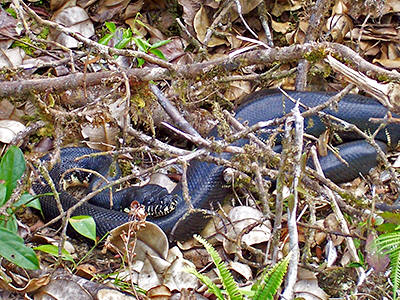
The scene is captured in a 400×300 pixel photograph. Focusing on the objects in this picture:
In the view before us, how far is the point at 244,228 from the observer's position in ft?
12.1

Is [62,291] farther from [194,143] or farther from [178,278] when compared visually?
[194,143]

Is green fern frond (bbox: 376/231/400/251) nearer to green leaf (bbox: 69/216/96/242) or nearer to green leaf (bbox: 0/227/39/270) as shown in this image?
green leaf (bbox: 69/216/96/242)

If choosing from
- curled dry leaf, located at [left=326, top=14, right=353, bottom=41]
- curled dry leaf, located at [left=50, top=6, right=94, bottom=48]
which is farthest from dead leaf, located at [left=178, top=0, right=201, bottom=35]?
curled dry leaf, located at [left=326, top=14, right=353, bottom=41]

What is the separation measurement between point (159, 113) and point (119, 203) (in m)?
0.94

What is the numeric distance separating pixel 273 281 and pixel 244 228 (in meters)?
1.19

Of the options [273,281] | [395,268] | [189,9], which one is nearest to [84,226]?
[273,281]

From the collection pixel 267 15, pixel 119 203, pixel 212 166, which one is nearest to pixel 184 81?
pixel 212 166

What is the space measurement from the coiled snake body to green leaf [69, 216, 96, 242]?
46.0 inches

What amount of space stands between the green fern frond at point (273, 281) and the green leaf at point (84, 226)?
1030 millimetres

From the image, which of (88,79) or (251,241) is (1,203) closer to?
(88,79)

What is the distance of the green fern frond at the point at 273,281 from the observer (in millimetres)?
2461

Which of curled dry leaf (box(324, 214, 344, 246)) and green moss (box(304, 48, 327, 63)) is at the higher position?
green moss (box(304, 48, 327, 63))

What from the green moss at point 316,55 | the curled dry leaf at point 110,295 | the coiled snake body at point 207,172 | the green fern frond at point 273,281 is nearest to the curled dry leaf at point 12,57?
the coiled snake body at point 207,172

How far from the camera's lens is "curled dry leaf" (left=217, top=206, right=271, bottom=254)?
381 centimetres
